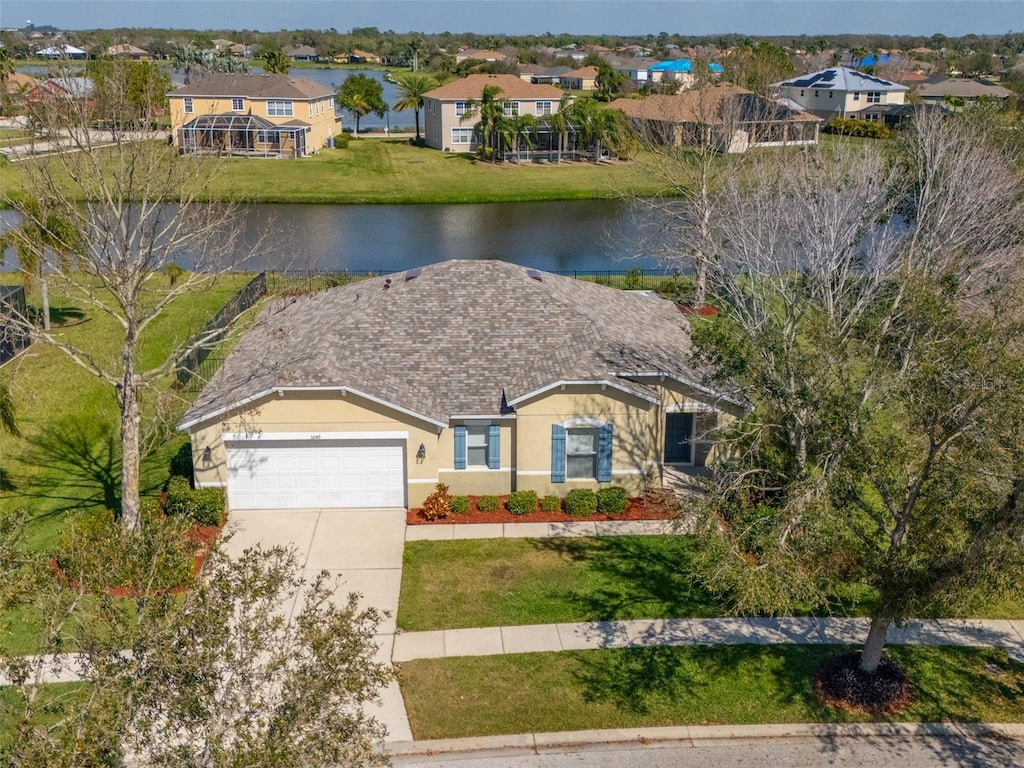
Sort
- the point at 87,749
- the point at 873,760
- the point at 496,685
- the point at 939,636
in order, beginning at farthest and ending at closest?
the point at 939,636
the point at 496,685
the point at 873,760
the point at 87,749

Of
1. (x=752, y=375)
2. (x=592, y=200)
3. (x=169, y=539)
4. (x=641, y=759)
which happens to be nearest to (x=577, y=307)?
(x=752, y=375)

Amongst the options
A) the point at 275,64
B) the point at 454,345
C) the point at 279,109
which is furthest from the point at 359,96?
the point at 454,345

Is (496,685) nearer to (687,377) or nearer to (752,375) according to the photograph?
(752,375)

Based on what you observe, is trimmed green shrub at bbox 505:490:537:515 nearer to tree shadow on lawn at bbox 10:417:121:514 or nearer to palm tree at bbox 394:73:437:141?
tree shadow on lawn at bbox 10:417:121:514

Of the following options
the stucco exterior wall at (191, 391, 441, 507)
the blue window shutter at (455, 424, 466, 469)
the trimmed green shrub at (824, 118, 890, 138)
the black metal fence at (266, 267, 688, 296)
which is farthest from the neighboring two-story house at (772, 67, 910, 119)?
the stucco exterior wall at (191, 391, 441, 507)

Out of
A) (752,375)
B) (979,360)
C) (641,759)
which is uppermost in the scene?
(979,360)
